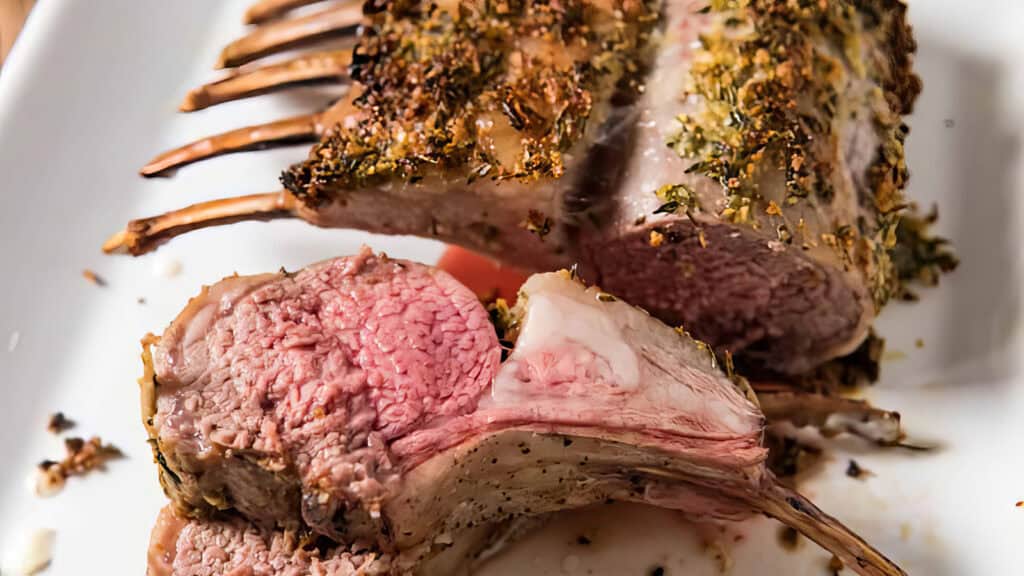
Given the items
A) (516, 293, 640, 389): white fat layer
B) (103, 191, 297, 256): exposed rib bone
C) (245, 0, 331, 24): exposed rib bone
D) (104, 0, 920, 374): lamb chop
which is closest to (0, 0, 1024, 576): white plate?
(245, 0, 331, 24): exposed rib bone

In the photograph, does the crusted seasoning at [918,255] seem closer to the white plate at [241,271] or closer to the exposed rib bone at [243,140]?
the white plate at [241,271]

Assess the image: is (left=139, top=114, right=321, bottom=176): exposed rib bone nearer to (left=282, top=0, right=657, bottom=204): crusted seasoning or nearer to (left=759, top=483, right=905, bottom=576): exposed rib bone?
(left=282, top=0, right=657, bottom=204): crusted seasoning

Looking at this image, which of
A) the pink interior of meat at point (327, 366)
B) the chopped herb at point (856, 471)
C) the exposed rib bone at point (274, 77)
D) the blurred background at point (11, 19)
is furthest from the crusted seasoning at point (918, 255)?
the blurred background at point (11, 19)

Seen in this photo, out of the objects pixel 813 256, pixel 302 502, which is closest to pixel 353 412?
pixel 302 502

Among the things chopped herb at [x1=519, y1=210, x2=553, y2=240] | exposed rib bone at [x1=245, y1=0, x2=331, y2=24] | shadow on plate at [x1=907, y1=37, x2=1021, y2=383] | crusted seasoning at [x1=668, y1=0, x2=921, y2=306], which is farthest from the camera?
exposed rib bone at [x1=245, y1=0, x2=331, y2=24]

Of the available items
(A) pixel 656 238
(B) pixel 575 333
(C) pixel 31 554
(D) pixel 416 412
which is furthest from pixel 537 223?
(C) pixel 31 554

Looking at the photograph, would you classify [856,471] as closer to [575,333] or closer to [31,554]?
[575,333]
